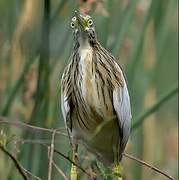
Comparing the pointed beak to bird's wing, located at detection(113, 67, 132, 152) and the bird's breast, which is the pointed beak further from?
bird's wing, located at detection(113, 67, 132, 152)

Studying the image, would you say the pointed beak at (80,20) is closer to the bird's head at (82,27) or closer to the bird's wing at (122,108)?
the bird's head at (82,27)

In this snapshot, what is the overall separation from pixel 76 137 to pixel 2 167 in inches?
21.8

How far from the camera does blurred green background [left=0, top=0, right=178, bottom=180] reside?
2186 millimetres

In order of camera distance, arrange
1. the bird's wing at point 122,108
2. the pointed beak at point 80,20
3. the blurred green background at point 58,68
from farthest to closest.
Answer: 1. the blurred green background at point 58,68
2. the bird's wing at point 122,108
3. the pointed beak at point 80,20

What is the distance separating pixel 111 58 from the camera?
2.11 m

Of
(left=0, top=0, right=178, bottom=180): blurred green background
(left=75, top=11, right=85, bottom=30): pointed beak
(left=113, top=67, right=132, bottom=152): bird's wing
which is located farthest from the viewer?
(left=0, top=0, right=178, bottom=180): blurred green background

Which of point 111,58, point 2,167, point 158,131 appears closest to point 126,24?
point 111,58

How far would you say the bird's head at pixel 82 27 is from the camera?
6.37 feet

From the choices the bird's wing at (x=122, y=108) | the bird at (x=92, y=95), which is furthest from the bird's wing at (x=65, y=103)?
the bird's wing at (x=122, y=108)

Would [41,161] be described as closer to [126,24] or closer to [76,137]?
[76,137]

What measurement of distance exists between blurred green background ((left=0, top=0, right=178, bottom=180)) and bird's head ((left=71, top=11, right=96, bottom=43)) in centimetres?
11

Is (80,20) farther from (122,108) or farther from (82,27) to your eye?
(122,108)

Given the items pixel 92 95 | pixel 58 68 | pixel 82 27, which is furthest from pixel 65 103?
pixel 58 68

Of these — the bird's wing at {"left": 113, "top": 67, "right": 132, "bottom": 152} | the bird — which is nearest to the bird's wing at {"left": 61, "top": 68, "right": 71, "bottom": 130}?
the bird
